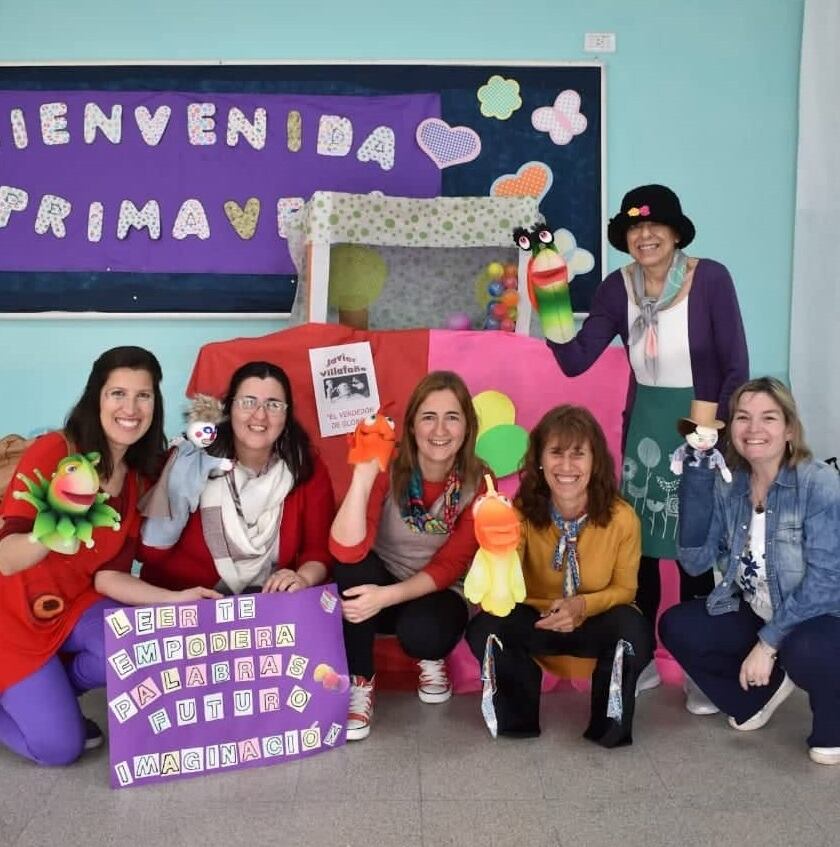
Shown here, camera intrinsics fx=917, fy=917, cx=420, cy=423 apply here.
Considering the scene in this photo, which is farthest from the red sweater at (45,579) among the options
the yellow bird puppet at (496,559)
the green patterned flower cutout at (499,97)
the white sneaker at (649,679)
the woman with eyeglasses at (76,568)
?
the green patterned flower cutout at (499,97)

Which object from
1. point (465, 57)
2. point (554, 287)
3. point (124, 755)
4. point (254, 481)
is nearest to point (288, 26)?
point (465, 57)

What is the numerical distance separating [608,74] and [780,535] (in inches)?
86.7

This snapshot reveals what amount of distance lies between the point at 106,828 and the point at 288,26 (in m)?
2.91

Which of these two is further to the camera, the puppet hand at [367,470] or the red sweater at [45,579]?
the puppet hand at [367,470]

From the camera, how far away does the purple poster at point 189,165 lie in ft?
11.5

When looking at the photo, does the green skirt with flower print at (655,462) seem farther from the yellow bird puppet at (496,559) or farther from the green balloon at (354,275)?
the green balloon at (354,275)

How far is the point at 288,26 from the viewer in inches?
138

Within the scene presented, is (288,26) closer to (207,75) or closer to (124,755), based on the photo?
(207,75)

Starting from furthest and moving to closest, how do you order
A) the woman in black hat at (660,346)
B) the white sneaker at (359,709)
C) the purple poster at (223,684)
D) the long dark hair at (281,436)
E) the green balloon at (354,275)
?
the green balloon at (354,275) < the woman in black hat at (660,346) < the long dark hair at (281,436) < the white sneaker at (359,709) < the purple poster at (223,684)

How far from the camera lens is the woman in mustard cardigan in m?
2.02

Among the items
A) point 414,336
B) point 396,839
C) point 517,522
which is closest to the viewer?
point 396,839

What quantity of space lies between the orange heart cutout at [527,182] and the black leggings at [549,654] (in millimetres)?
1959

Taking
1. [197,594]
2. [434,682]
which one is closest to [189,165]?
[197,594]

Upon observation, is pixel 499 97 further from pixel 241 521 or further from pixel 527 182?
pixel 241 521
